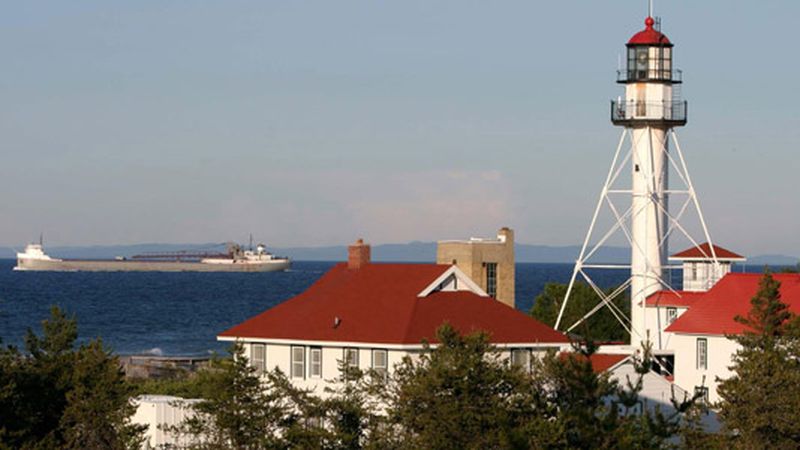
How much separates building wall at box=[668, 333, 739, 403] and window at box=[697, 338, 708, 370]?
12 cm

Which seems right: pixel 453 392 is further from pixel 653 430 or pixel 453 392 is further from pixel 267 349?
pixel 267 349

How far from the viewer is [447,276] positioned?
54.4 meters

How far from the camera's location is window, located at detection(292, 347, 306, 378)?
52625 millimetres

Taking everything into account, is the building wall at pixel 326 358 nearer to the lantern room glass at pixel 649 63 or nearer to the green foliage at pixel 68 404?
the green foliage at pixel 68 404

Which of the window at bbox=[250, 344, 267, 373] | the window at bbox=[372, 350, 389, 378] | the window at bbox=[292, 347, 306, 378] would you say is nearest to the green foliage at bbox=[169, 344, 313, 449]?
the window at bbox=[372, 350, 389, 378]

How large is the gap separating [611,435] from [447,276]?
22089mm

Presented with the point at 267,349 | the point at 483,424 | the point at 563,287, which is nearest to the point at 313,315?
the point at 267,349

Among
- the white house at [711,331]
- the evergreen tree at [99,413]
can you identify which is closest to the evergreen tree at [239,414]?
A: the evergreen tree at [99,413]

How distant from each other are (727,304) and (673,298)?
903cm

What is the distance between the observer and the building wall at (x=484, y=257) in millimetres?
69000

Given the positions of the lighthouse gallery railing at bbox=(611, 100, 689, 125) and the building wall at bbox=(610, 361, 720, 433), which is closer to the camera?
the building wall at bbox=(610, 361, 720, 433)

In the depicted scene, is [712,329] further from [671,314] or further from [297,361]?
[297,361]

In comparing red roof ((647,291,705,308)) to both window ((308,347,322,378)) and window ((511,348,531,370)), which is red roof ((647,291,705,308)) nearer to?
window ((511,348,531,370))

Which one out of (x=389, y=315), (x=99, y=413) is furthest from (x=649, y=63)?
(x=99, y=413)
